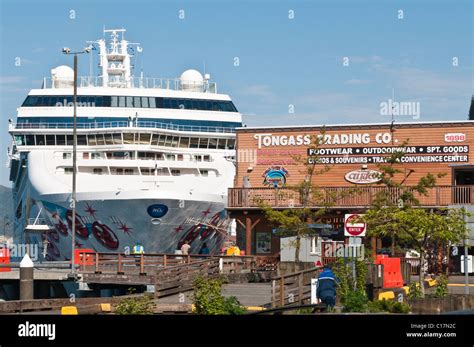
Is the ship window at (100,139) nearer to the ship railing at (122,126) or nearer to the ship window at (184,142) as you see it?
the ship railing at (122,126)

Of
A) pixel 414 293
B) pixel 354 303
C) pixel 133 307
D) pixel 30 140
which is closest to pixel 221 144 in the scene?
pixel 30 140

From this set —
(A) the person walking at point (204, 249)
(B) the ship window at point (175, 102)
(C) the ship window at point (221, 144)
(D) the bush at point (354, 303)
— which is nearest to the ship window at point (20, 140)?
(B) the ship window at point (175, 102)

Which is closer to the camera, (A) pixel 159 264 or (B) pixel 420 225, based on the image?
(B) pixel 420 225

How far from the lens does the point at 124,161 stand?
60.0m

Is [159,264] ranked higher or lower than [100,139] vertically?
lower

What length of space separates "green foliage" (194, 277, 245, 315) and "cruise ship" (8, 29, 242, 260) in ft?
114

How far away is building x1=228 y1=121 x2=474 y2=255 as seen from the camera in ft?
155

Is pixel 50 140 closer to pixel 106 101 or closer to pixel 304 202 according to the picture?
pixel 106 101

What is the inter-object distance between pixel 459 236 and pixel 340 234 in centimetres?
1649

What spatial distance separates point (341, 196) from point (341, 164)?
172 inches

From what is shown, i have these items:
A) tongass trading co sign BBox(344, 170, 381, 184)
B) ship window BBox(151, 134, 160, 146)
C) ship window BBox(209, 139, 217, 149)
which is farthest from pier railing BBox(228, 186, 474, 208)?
ship window BBox(209, 139, 217, 149)

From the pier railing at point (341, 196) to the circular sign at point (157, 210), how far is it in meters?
7.93

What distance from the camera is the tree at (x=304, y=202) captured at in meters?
41.8
